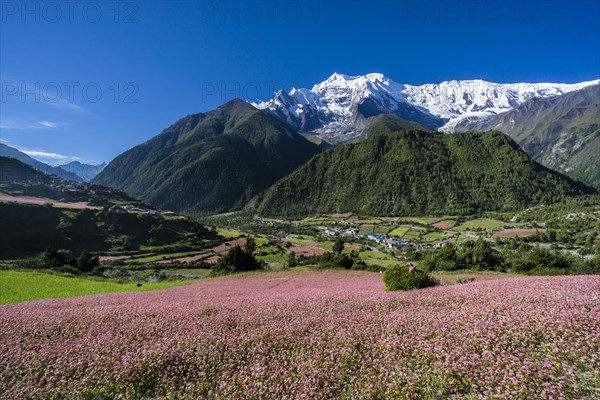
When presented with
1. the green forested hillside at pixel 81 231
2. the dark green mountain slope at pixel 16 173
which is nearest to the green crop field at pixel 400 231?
the green forested hillside at pixel 81 231

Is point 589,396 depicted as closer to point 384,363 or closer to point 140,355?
point 384,363

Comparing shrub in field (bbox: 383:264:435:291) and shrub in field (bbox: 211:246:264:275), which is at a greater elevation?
shrub in field (bbox: 383:264:435:291)

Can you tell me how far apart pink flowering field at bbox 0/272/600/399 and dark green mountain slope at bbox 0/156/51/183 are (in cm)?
22395

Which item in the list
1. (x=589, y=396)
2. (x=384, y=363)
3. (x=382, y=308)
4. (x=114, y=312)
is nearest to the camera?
(x=589, y=396)

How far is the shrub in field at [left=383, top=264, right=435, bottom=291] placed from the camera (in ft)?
69.2

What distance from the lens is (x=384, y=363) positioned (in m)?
8.19

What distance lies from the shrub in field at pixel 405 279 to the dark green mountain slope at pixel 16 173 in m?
227

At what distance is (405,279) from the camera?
2133cm

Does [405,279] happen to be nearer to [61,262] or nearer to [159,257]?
[61,262]

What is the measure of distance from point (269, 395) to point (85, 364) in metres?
6.38

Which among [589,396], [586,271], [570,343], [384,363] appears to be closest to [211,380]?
[384,363]

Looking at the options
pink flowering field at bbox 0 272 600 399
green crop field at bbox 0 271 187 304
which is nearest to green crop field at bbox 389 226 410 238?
green crop field at bbox 0 271 187 304

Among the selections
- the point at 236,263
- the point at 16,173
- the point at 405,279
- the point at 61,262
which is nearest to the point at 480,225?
the point at 236,263

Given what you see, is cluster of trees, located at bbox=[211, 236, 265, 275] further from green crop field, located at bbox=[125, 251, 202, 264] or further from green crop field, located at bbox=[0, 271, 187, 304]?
green crop field, located at bbox=[125, 251, 202, 264]
